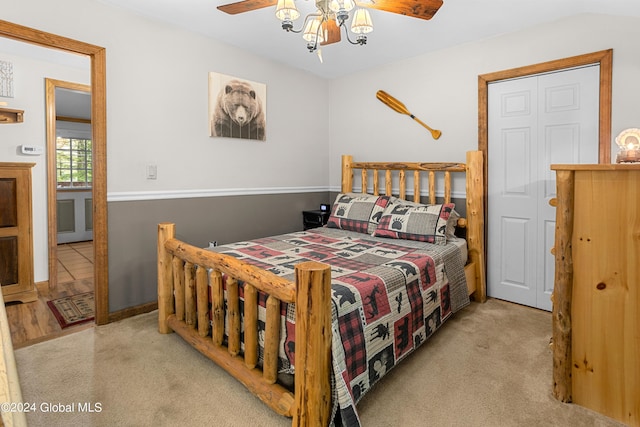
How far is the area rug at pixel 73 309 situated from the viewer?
9.35ft

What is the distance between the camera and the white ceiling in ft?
8.35

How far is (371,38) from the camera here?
316 centimetres

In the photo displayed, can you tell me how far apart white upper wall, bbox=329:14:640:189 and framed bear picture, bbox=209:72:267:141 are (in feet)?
3.63

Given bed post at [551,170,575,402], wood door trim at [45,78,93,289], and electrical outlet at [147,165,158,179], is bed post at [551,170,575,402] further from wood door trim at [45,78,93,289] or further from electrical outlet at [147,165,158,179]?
wood door trim at [45,78,93,289]

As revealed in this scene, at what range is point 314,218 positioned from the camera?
3.99 meters

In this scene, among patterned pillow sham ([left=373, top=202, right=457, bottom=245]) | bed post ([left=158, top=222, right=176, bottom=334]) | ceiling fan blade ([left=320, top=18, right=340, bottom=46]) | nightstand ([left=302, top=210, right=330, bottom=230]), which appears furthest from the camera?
nightstand ([left=302, top=210, right=330, bottom=230])

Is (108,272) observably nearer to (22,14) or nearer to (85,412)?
(85,412)

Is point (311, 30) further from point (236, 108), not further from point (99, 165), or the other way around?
point (99, 165)

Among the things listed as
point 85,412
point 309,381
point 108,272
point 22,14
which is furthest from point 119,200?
point 309,381

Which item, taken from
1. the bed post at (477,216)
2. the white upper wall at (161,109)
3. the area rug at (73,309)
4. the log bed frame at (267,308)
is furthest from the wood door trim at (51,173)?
the bed post at (477,216)

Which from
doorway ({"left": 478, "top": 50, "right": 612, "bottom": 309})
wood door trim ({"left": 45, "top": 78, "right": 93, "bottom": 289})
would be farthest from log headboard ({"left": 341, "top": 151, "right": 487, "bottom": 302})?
wood door trim ({"left": 45, "top": 78, "right": 93, "bottom": 289})

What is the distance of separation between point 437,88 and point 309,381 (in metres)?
3.05

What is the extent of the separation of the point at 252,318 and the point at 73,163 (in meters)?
6.55

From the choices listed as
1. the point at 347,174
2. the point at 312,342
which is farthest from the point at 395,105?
the point at 312,342
